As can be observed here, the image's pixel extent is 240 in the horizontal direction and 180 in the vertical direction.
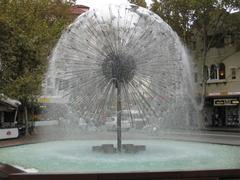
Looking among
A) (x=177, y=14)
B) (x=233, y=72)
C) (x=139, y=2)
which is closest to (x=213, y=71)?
(x=233, y=72)

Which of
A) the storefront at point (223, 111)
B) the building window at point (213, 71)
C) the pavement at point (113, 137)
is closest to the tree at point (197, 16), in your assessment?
the building window at point (213, 71)

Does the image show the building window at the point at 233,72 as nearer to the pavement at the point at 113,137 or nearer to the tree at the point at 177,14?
the tree at the point at 177,14

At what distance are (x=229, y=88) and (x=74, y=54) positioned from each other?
1179 inches

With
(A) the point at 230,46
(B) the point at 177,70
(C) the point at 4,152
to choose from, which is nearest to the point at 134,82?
(B) the point at 177,70

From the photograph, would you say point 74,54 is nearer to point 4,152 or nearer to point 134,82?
point 134,82

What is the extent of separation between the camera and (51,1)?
35812 mm

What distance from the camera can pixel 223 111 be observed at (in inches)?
1695

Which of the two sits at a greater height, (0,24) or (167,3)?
(167,3)

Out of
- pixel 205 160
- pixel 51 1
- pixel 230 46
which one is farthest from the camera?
pixel 230 46

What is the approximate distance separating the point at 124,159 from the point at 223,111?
33.0 metres

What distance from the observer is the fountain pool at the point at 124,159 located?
33.1 ft

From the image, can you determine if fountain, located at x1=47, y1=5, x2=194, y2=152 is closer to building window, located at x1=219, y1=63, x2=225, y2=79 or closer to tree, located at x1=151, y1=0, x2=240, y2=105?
tree, located at x1=151, y1=0, x2=240, y2=105

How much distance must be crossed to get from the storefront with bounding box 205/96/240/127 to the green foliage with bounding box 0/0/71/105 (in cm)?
1817

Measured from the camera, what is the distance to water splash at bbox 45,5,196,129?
43.1 feet
